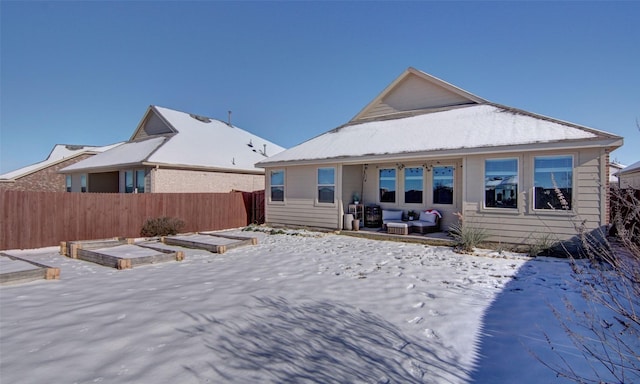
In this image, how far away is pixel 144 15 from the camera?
12.8 metres

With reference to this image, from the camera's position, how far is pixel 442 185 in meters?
11.6

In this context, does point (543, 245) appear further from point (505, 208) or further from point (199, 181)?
point (199, 181)

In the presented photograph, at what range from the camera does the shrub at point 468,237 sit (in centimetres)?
888

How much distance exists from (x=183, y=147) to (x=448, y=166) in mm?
13355

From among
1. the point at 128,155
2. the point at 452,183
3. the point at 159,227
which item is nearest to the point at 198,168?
the point at 128,155

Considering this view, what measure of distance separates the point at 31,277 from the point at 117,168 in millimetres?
12568

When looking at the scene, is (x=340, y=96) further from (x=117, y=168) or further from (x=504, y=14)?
(x=117, y=168)

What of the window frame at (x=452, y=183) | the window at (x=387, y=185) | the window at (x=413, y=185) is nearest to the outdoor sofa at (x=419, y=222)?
the window frame at (x=452, y=183)

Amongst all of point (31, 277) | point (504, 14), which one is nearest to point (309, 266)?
point (31, 277)

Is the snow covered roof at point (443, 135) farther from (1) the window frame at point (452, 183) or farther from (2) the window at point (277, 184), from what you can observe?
(1) the window frame at point (452, 183)

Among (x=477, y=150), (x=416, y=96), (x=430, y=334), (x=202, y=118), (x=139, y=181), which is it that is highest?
(x=202, y=118)

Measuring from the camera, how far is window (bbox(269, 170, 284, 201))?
14.4m

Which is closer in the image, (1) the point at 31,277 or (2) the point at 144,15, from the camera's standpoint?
(1) the point at 31,277

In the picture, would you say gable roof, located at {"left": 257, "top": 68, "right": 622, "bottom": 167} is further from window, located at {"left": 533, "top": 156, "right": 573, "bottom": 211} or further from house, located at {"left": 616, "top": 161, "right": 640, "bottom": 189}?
house, located at {"left": 616, "top": 161, "right": 640, "bottom": 189}
